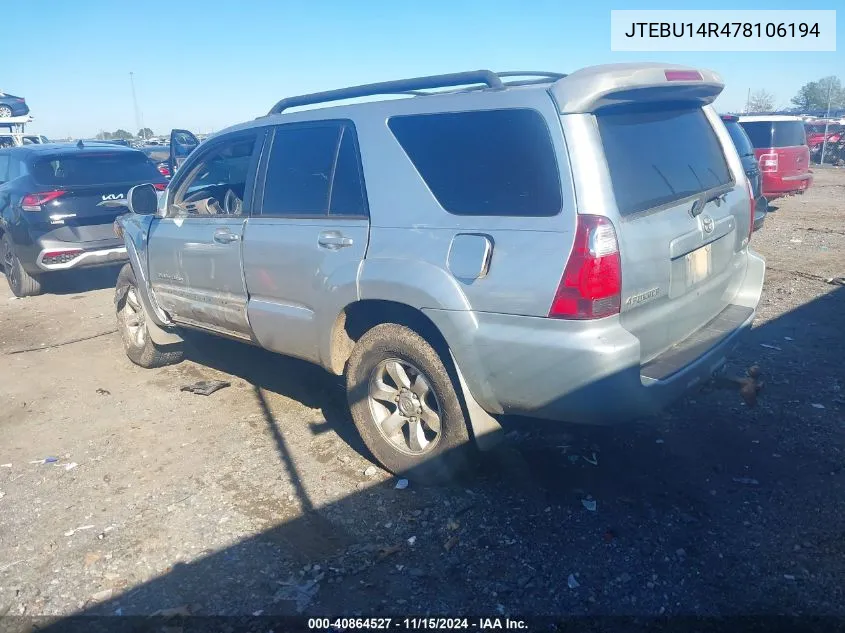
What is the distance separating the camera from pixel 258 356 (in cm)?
610

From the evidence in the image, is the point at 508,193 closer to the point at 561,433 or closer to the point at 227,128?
the point at 561,433

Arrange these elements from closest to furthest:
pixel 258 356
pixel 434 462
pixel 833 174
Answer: pixel 434 462 → pixel 258 356 → pixel 833 174

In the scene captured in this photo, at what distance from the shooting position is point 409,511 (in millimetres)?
3447

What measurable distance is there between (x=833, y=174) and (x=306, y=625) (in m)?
25.4

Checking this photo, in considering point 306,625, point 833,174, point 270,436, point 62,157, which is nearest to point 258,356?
point 270,436

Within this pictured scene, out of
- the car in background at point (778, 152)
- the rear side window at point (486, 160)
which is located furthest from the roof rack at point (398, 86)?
the car in background at point (778, 152)

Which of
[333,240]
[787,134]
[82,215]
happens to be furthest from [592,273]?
[787,134]

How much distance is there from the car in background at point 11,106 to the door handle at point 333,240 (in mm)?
18356

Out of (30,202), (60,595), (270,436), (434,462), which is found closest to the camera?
(60,595)

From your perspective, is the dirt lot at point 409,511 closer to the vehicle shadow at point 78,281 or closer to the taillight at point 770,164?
the vehicle shadow at point 78,281

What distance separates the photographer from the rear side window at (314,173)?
3.76m

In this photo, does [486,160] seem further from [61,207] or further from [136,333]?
[61,207]

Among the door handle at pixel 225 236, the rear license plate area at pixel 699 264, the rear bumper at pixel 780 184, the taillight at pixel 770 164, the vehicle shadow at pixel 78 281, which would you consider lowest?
the vehicle shadow at pixel 78 281

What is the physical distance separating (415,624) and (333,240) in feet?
6.58
